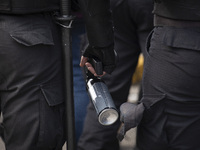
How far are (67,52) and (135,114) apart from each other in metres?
0.46

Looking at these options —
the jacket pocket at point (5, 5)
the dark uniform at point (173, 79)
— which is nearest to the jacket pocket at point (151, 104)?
the dark uniform at point (173, 79)

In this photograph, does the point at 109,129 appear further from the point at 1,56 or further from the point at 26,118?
the point at 1,56

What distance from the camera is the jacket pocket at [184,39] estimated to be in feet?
5.87

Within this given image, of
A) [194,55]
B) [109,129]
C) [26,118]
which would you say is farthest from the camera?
[109,129]

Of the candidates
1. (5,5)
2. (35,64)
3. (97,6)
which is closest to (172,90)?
(97,6)

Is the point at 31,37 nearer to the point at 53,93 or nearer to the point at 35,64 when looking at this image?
the point at 35,64

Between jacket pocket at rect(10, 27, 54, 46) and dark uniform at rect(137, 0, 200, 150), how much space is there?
1.69 feet

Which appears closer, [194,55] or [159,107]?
[194,55]

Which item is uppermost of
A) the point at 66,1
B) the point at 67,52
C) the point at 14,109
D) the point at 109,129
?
the point at 66,1

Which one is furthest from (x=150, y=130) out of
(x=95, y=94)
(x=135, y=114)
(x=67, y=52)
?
(x=67, y=52)

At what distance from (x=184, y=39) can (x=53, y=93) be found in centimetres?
68

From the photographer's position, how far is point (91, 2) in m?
1.81

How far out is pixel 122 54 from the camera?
8.86 feet

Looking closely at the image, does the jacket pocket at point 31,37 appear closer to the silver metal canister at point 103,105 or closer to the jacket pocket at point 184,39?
the silver metal canister at point 103,105
